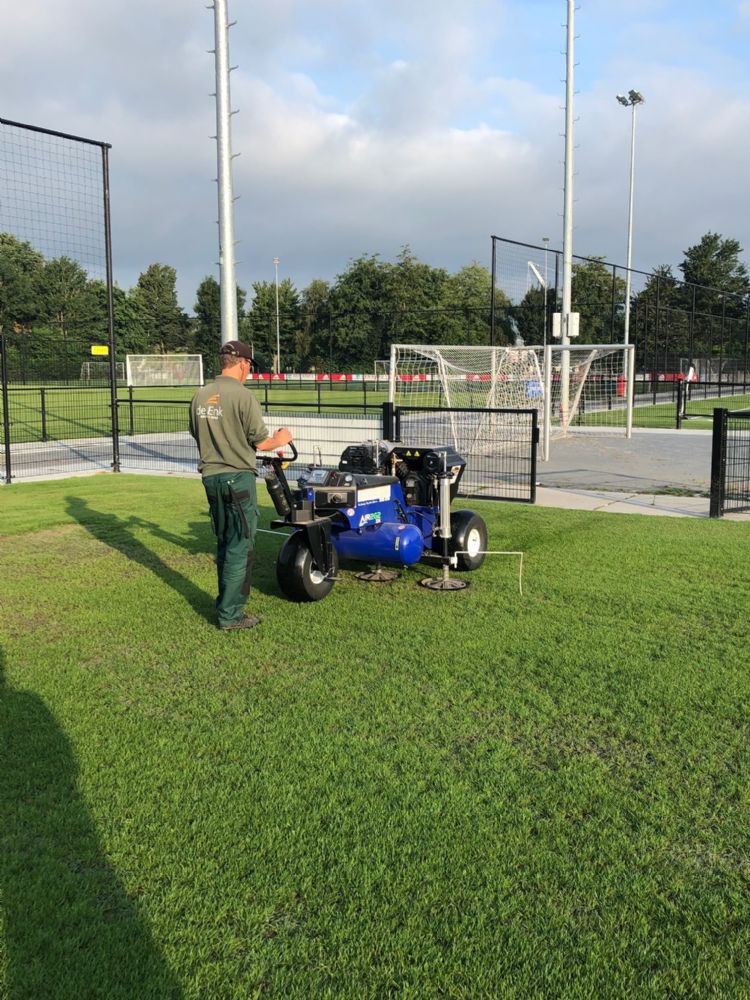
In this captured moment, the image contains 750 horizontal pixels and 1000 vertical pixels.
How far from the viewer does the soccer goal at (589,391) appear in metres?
19.9

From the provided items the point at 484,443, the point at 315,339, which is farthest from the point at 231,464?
the point at 315,339

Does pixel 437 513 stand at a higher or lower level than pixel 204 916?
higher

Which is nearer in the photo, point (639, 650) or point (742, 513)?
point (639, 650)

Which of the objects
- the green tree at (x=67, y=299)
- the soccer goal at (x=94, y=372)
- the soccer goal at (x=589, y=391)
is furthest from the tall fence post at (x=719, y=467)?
the soccer goal at (x=94, y=372)

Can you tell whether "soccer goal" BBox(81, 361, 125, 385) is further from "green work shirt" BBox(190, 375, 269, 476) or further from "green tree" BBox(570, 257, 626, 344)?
"green tree" BBox(570, 257, 626, 344)

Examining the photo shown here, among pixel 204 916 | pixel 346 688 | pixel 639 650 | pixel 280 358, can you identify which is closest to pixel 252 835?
pixel 204 916

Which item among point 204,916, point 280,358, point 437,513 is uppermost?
point 280,358

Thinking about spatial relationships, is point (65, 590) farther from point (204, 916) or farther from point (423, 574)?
point (204, 916)

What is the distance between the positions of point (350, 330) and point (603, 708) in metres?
42.4

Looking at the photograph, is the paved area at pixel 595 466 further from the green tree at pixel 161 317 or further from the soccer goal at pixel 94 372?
the green tree at pixel 161 317

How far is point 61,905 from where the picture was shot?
2713 millimetres

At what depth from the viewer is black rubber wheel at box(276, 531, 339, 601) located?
5949 millimetres

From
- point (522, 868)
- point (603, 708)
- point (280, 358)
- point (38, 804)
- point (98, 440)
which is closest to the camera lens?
point (522, 868)

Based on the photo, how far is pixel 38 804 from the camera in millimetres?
3328
